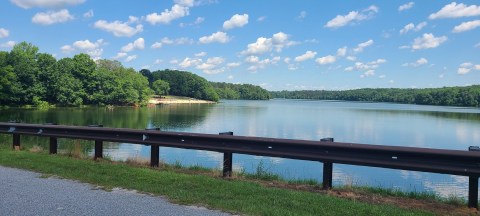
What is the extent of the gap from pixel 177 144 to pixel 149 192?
8.66 feet

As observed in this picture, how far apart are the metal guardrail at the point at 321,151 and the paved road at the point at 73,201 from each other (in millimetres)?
2615

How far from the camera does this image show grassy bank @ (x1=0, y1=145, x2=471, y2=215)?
6180mm

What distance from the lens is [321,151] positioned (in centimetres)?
808

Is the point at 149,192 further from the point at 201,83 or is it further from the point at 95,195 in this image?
the point at 201,83

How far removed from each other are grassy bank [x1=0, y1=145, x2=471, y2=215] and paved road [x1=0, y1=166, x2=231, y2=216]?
36 centimetres

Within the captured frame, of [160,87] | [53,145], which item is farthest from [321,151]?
[160,87]

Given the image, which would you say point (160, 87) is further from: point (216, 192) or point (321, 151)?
point (216, 192)

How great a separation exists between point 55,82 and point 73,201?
85451 mm

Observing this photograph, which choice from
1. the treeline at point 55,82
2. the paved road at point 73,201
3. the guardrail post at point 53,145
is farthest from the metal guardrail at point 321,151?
the treeline at point 55,82

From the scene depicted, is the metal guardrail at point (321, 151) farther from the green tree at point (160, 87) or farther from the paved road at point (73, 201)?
the green tree at point (160, 87)

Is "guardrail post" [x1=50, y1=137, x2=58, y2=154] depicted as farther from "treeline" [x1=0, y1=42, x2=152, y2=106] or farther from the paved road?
"treeline" [x1=0, y1=42, x2=152, y2=106]

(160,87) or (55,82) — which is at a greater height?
(160,87)

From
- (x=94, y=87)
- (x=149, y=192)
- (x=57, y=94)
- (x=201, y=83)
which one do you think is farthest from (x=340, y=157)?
(x=201, y=83)

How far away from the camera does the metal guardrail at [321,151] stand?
6965mm
